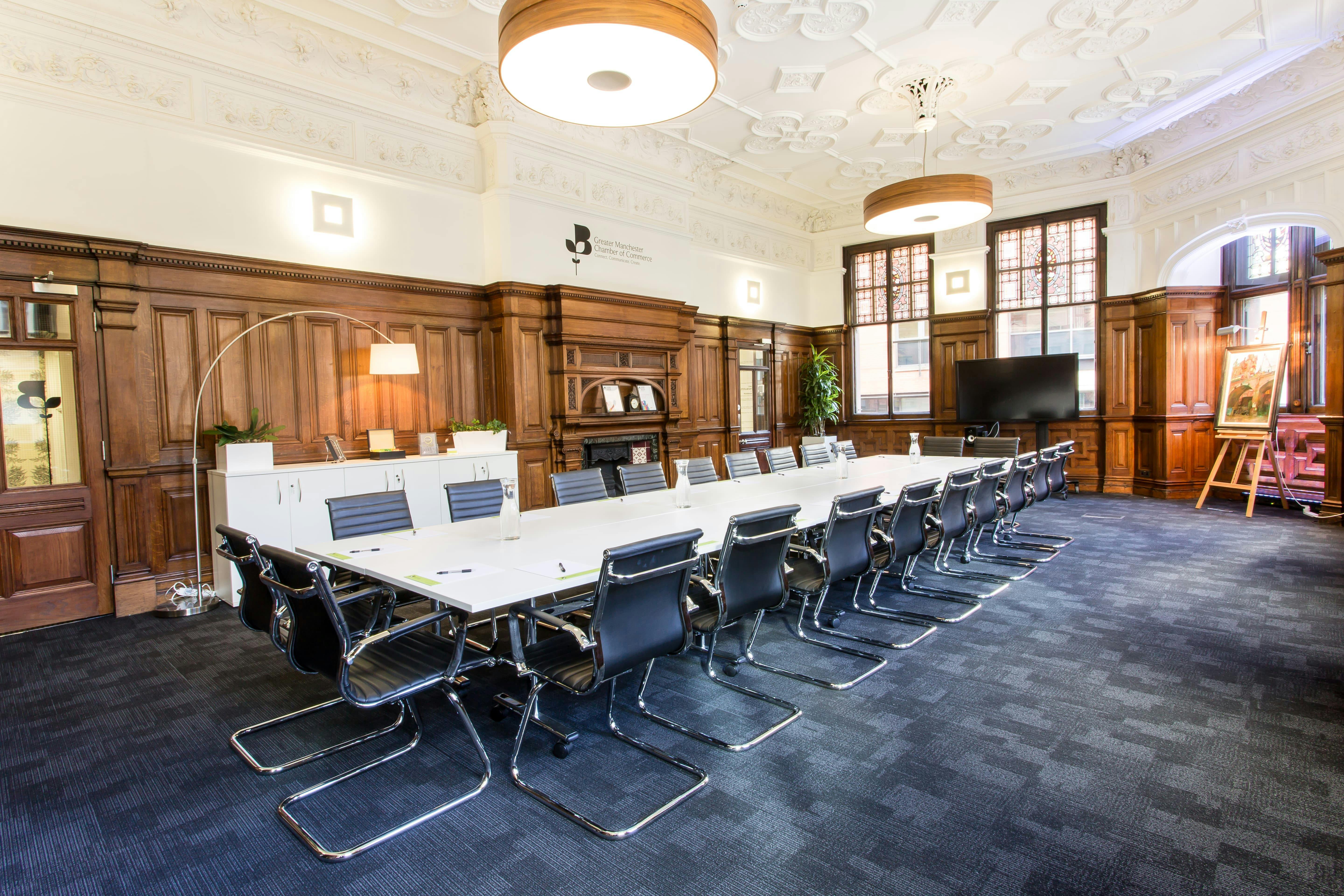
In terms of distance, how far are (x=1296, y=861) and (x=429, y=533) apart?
3.74m

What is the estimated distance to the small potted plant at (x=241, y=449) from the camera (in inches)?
196

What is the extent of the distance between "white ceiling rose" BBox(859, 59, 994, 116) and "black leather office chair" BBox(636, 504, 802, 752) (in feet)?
19.2

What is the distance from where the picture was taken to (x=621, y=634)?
252cm

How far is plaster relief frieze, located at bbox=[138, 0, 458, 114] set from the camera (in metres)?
5.18

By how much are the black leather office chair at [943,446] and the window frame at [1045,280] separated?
3043 mm

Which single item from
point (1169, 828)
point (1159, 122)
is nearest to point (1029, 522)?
point (1159, 122)

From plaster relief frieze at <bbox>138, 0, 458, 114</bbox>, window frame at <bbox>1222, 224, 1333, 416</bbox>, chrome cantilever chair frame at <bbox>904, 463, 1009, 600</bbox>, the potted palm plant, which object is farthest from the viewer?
the potted palm plant

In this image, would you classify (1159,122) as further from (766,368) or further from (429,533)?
(429,533)

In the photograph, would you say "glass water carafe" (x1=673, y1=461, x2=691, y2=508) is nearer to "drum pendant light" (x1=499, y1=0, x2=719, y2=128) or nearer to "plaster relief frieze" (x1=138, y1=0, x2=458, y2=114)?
"drum pendant light" (x1=499, y1=0, x2=719, y2=128)

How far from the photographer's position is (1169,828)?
2.24 meters

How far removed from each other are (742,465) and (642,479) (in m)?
1.20

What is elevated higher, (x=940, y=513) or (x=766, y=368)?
(x=766, y=368)

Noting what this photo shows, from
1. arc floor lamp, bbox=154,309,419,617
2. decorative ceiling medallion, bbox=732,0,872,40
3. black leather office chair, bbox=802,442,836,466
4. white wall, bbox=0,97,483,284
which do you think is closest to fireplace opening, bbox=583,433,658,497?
black leather office chair, bbox=802,442,836,466

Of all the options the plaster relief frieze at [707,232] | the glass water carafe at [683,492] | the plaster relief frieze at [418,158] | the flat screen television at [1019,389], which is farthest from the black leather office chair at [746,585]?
the flat screen television at [1019,389]
